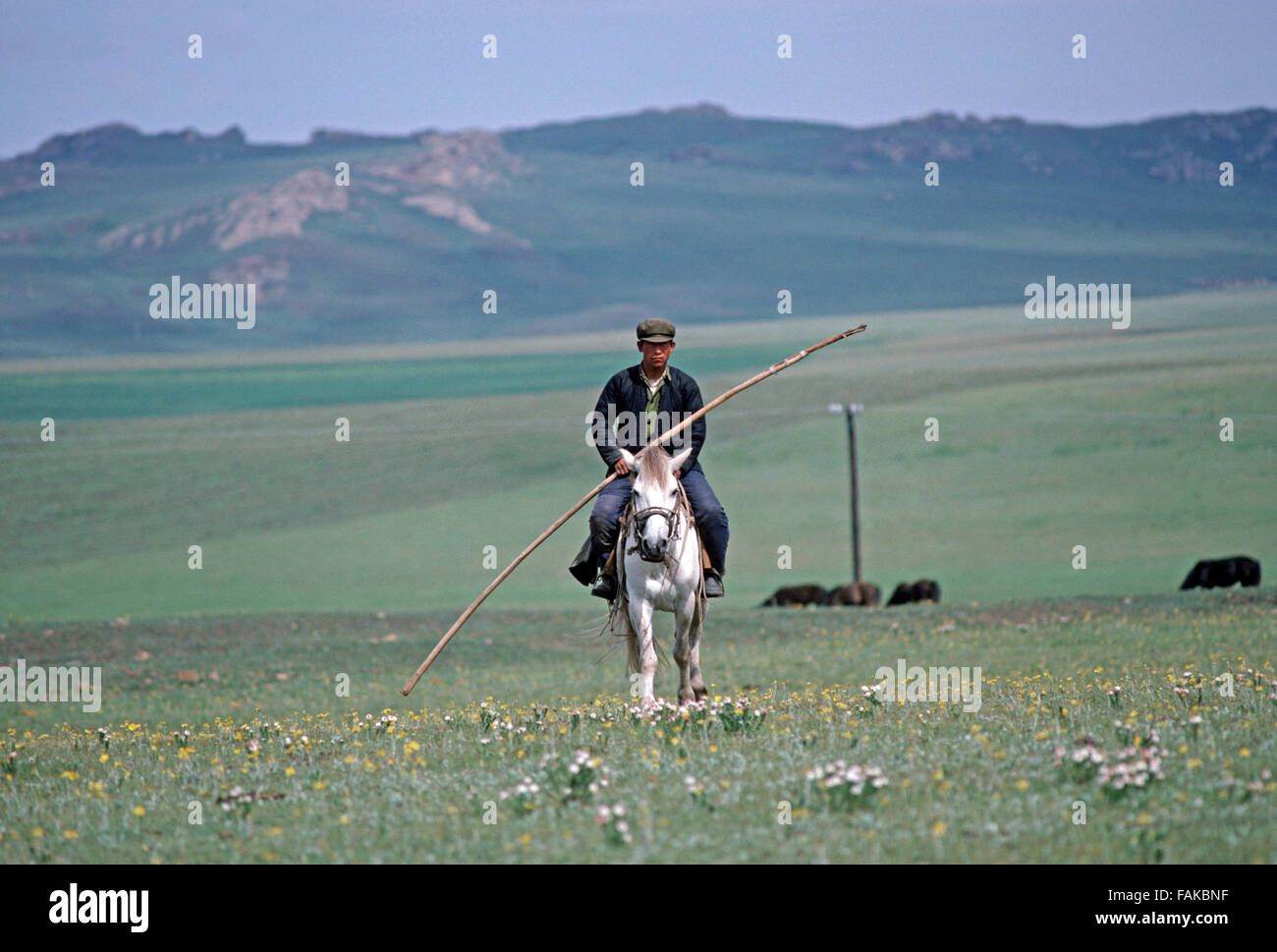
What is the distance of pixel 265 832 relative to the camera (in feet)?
32.4

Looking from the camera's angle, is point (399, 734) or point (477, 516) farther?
point (477, 516)

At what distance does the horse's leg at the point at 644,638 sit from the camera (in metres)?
14.5

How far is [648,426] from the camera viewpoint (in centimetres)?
1500

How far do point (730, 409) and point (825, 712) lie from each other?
8953 cm

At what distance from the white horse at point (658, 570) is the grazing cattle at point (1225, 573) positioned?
2757cm

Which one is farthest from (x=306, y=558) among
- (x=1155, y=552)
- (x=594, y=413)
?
(x=594, y=413)

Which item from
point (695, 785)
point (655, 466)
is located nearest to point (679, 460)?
point (655, 466)

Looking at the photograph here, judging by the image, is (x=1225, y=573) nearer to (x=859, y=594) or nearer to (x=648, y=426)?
(x=859, y=594)

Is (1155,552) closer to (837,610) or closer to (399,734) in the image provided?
(837,610)

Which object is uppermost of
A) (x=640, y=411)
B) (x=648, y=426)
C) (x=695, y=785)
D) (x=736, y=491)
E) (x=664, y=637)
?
(x=736, y=491)

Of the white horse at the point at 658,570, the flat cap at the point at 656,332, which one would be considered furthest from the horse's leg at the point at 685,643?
the flat cap at the point at 656,332

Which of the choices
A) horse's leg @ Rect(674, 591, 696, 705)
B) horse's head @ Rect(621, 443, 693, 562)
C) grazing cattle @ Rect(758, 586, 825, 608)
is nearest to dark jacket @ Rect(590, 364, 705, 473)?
horse's head @ Rect(621, 443, 693, 562)

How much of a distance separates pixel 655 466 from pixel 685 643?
1.88 meters

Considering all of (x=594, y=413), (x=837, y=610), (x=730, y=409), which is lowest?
(x=837, y=610)
